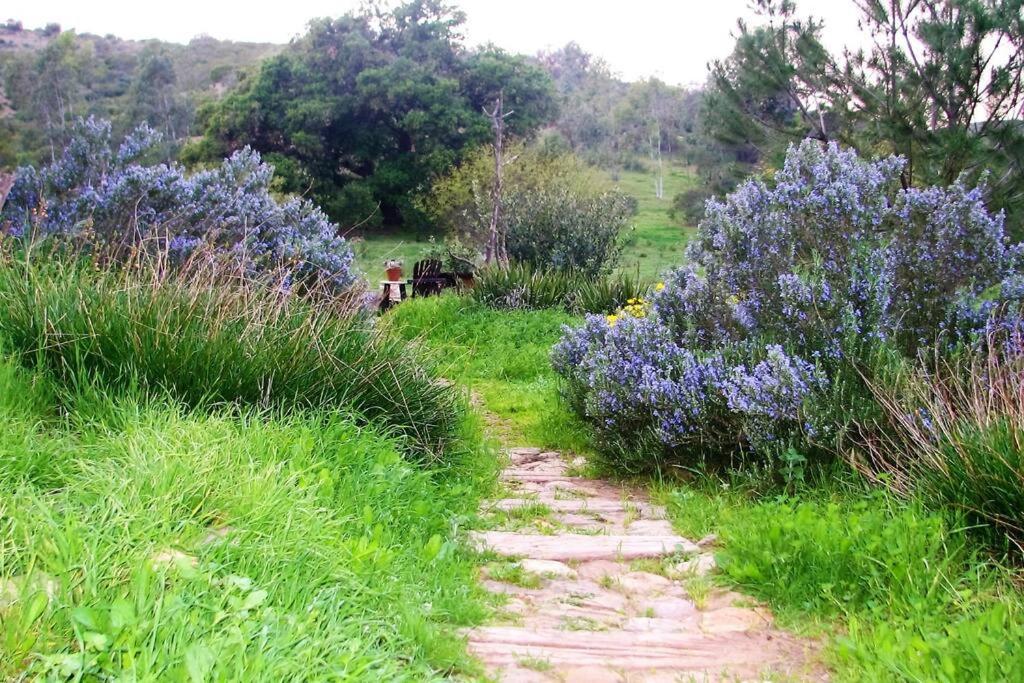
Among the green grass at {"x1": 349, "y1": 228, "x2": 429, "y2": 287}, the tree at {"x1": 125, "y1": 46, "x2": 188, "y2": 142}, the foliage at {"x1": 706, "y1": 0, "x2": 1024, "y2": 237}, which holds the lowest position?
the green grass at {"x1": 349, "y1": 228, "x2": 429, "y2": 287}

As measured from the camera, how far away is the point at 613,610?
311 cm

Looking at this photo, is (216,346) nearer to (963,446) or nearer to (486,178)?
(963,446)

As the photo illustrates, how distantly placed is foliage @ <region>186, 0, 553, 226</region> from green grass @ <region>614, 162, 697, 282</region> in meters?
6.74

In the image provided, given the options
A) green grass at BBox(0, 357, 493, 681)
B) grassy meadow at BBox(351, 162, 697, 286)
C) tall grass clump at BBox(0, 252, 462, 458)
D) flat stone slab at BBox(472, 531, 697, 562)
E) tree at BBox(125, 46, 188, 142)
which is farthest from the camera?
tree at BBox(125, 46, 188, 142)

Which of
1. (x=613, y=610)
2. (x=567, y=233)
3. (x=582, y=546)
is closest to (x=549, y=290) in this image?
(x=567, y=233)

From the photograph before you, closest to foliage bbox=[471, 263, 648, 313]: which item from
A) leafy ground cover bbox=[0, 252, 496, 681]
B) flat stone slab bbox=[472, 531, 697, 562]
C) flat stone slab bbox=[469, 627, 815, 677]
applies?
leafy ground cover bbox=[0, 252, 496, 681]

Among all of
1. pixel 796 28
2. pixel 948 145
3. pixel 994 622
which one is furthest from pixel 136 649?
pixel 796 28

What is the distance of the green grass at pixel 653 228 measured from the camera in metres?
27.7

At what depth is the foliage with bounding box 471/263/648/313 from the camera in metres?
12.2

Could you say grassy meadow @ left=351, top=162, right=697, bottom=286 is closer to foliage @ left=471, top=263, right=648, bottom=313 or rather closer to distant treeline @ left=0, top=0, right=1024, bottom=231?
distant treeline @ left=0, top=0, right=1024, bottom=231

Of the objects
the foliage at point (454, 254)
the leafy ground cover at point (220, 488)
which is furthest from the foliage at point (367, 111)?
the leafy ground cover at point (220, 488)

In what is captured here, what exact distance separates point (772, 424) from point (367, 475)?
211cm

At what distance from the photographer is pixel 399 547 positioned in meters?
3.25

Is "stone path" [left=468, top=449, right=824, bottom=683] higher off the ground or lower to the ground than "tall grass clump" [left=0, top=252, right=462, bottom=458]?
lower
